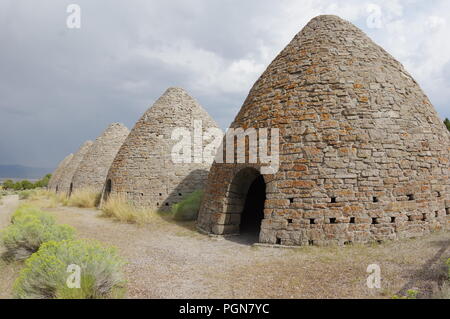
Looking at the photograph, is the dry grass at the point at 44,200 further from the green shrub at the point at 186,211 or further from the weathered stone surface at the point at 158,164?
the green shrub at the point at 186,211

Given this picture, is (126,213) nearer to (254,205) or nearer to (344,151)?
(254,205)

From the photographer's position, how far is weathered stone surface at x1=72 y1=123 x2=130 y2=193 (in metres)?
19.0

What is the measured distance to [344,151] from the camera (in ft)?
21.5

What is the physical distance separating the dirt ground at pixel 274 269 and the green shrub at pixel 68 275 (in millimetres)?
364

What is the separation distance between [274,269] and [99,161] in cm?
1695

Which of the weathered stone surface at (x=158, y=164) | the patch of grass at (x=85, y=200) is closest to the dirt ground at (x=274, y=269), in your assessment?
the weathered stone surface at (x=158, y=164)

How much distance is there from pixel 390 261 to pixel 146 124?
1162cm

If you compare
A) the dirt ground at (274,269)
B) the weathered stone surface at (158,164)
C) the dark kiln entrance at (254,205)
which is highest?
the weathered stone surface at (158,164)

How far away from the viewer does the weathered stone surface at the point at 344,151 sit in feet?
20.8

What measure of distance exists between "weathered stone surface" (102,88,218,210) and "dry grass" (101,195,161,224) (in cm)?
51

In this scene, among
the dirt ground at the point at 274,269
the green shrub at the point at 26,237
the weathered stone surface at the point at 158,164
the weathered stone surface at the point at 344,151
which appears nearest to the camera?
the dirt ground at the point at 274,269

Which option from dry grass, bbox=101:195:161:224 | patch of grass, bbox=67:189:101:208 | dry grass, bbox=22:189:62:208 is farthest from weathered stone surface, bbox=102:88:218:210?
dry grass, bbox=22:189:62:208

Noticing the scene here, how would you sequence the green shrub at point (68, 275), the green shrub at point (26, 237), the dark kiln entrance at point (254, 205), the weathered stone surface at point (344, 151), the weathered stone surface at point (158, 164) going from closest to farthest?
→ the green shrub at point (68, 275) → the green shrub at point (26, 237) → the weathered stone surface at point (344, 151) → the dark kiln entrance at point (254, 205) → the weathered stone surface at point (158, 164)
